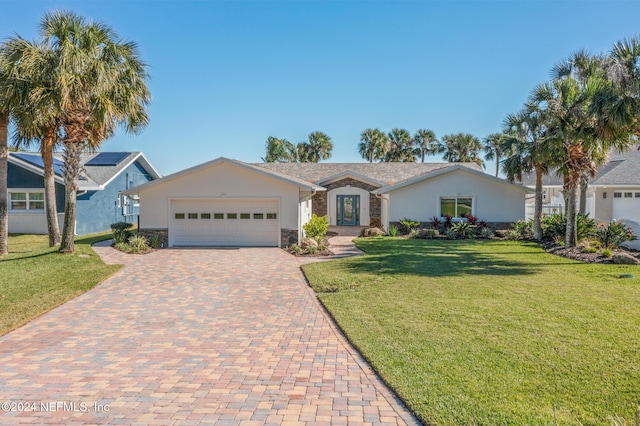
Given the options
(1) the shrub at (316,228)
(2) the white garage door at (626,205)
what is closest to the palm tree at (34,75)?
(1) the shrub at (316,228)

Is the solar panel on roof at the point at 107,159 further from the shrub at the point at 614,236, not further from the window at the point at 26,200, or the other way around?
the shrub at the point at 614,236

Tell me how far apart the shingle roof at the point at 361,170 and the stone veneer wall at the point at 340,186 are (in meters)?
1.63

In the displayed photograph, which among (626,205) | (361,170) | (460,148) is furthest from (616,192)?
(460,148)

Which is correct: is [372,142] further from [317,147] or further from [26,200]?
[26,200]

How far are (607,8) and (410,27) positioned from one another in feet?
18.6

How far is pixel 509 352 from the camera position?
5.74 m

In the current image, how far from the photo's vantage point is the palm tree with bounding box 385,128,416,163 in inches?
1738

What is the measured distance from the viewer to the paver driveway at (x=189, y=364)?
14.5 ft

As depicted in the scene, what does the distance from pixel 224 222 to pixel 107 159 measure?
13377 mm

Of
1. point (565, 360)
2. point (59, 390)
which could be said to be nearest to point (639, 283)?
point (565, 360)

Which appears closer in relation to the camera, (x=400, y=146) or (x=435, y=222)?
(x=435, y=222)

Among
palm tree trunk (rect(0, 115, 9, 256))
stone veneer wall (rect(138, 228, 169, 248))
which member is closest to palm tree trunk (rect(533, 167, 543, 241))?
stone veneer wall (rect(138, 228, 169, 248))

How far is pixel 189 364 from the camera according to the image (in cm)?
574

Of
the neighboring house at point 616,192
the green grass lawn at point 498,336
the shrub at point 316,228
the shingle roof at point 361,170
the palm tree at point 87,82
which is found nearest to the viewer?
the green grass lawn at point 498,336
